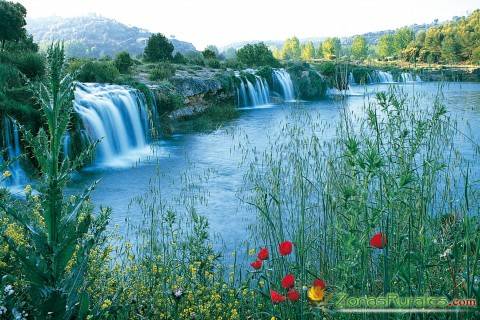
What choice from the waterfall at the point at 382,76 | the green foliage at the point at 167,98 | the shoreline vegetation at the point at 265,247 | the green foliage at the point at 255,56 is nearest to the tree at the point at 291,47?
the waterfall at the point at 382,76

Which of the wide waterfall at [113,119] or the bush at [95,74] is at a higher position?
the bush at [95,74]

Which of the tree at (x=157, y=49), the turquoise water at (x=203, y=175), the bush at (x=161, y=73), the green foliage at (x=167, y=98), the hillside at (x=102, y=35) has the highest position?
the hillside at (x=102, y=35)

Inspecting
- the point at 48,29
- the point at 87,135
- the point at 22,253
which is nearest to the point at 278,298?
the point at 22,253

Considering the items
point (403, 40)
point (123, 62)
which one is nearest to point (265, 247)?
point (403, 40)

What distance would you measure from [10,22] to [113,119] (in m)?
7.07

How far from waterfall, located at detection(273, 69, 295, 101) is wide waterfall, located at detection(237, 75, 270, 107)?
47.0 inches

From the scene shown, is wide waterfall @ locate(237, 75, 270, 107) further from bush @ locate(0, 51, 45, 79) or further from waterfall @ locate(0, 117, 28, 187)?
waterfall @ locate(0, 117, 28, 187)

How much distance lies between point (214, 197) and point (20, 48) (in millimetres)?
11220

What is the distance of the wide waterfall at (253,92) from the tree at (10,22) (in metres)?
9.80

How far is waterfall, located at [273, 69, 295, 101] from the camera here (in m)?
26.1

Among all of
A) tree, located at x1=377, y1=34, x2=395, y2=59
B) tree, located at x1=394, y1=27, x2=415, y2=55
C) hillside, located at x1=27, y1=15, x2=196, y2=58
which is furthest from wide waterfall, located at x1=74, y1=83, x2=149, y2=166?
hillside, located at x1=27, y1=15, x2=196, y2=58

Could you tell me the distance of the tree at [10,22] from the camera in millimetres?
16516

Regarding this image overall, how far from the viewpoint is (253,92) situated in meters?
23.6

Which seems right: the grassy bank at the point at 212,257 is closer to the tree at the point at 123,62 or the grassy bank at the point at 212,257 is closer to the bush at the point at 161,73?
the bush at the point at 161,73
